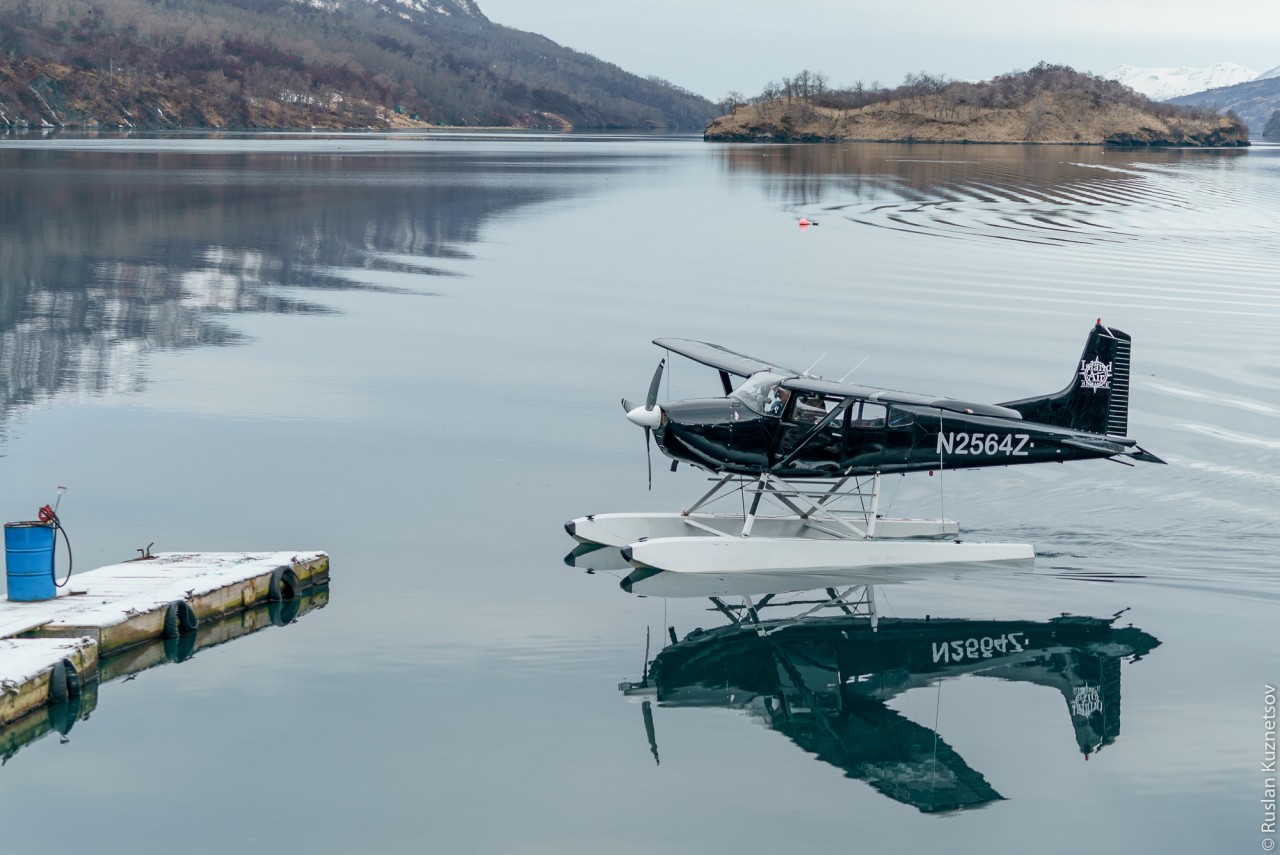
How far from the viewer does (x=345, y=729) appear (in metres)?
12.3

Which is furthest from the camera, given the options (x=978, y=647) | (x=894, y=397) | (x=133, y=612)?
(x=894, y=397)

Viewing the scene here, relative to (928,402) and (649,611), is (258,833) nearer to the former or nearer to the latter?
(649,611)

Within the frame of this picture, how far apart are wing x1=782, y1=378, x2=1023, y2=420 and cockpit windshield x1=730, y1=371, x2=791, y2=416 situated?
176mm

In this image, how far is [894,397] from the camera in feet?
52.4

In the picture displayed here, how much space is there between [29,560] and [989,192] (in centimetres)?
7468

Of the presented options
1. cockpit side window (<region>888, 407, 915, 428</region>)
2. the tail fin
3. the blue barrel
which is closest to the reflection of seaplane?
cockpit side window (<region>888, 407, 915, 428</region>)

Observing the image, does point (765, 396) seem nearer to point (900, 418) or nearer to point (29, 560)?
point (900, 418)

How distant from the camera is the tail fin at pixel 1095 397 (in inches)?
711

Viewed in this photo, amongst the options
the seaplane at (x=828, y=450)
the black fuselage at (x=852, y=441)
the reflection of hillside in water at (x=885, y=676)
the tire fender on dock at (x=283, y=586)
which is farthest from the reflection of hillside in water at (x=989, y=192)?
the tire fender on dock at (x=283, y=586)

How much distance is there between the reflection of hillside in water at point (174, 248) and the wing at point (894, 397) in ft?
48.8

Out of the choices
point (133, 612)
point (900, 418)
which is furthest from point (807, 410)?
point (133, 612)

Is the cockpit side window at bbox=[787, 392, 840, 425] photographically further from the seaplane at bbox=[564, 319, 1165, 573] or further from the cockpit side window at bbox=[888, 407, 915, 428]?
the cockpit side window at bbox=[888, 407, 915, 428]

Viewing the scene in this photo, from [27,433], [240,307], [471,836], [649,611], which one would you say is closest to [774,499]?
[649,611]

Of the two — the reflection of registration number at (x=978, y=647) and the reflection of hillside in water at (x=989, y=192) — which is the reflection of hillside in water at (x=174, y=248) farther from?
the reflection of hillside in water at (x=989, y=192)
